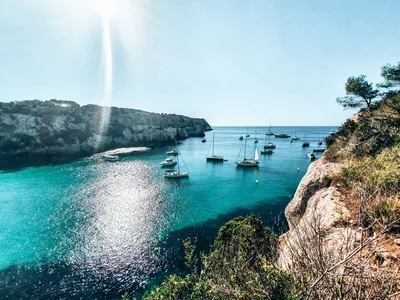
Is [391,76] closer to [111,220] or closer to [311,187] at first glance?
[311,187]

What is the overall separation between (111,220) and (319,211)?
87.1 feet

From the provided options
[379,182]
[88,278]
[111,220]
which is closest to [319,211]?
[379,182]

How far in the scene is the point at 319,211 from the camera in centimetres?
967

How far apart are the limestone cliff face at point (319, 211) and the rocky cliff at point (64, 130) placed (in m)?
80.4

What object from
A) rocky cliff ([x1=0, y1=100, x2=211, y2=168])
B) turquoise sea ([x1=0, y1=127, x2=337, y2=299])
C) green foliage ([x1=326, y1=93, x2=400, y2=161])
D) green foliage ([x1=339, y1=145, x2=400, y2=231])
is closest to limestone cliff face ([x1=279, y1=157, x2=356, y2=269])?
green foliage ([x1=339, y1=145, x2=400, y2=231])

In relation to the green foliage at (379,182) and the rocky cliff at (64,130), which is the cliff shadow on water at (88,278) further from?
the rocky cliff at (64,130)

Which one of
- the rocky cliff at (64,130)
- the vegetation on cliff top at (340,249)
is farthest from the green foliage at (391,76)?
the rocky cliff at (64,130)

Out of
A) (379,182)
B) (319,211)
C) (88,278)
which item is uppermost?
(379,182)

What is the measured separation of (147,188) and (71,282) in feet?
74.0

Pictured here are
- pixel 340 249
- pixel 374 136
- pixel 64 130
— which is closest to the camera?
pixel 340 249

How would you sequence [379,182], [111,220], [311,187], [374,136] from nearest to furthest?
[379,182], [311,187], [374,136], [111,220]

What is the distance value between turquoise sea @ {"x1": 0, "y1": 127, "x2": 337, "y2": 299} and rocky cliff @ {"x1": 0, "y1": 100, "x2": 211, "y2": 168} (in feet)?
94.9

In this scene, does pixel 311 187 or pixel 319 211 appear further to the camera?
pixel 311 187

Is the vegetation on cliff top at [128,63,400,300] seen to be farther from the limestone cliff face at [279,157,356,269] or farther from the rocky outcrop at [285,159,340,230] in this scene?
the rocky outcrop at [285,159,340,230]
